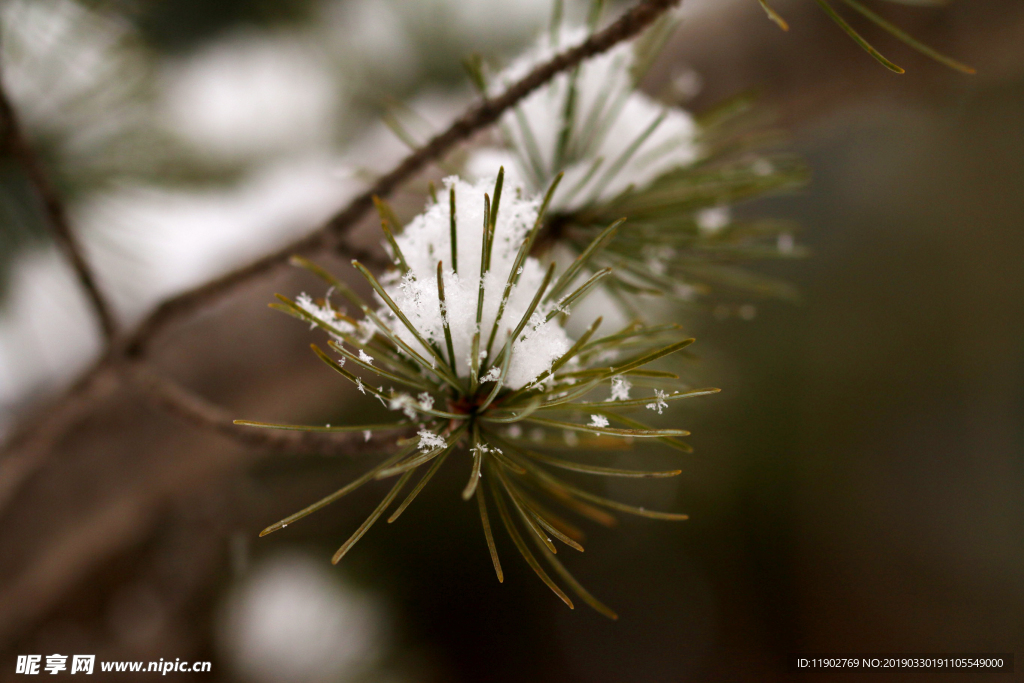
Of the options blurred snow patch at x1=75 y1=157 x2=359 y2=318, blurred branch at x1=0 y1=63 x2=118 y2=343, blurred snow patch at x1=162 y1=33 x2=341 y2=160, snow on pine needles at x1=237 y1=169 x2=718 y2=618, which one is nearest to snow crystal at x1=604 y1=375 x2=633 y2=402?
snow on pine needles at x1=237 y1=169 x2=718 y2=618

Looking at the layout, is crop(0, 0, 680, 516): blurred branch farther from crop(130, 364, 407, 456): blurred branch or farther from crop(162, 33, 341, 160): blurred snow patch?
crop(162, 33, 341, 160): blurred snow patch

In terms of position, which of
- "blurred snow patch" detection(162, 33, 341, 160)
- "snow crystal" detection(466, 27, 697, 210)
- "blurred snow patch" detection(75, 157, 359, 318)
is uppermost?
"blurred snow patch" detection(162, 33, 341, 160)

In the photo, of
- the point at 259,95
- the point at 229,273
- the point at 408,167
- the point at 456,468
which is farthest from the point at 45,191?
the point at 456,468

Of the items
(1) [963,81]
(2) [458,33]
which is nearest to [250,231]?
(2) [458,33]

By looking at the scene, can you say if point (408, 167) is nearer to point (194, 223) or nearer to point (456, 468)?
point (194, 223)

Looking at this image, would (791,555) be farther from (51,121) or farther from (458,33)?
(51,121)

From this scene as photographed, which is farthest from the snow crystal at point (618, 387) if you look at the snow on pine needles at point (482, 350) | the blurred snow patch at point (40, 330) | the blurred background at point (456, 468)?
the blurred snow patch at point (40, 330)
